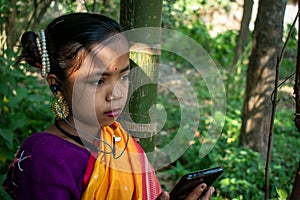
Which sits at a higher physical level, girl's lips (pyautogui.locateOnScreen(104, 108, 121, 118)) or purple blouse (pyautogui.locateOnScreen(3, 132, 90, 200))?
girl's lips (pyautogui.locateOnScreen(104, 108, 121, 118))

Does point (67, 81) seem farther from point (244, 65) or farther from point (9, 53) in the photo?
point (244, 65)

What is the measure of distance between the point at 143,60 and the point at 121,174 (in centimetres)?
52

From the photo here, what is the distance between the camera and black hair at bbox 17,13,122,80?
1.35 meters

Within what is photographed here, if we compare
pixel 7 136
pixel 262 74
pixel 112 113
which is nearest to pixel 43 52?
pixel 112 113

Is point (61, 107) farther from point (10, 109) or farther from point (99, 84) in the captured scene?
point (10, 109)

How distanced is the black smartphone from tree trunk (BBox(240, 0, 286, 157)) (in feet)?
9.11

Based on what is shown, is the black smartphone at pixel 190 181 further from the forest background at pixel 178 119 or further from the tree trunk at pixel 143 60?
the tree trunk at pixel 143 60

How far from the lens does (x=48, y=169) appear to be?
1.27m

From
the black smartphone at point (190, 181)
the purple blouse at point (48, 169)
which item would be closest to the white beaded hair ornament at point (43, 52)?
the purple blouse at point (48, 169)

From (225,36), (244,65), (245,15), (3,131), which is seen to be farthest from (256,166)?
(225,36)

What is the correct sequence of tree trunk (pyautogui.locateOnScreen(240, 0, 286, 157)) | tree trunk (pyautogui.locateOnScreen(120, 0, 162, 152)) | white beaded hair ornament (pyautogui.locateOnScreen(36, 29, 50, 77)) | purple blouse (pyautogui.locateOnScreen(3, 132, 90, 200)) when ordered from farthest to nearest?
tree trunk (pyautogui.locateOnScreen(240, 0, 286, 157)), tree trunk (pyautogui.locateOnScreen(120, 0, 162, 152)), white beaded hair ornament (pyautogui.locateOnScreen(36, 29, 50, 77)), purple blouse (pyautogui.locateOnScreen(3, 132, 90, 200))

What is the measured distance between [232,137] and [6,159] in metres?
2.38

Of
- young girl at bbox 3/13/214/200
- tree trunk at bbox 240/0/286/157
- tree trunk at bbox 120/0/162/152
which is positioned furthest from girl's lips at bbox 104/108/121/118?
tree trunk at bbox 240/0/286/157

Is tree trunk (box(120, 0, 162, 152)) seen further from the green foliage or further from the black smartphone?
the green foliage
